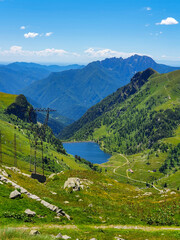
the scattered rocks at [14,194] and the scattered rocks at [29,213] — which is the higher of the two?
the scattered rocks at [14,194]

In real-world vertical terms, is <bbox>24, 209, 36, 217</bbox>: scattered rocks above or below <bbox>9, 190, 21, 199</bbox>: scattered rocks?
below

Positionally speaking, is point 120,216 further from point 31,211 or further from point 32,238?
point 32,238

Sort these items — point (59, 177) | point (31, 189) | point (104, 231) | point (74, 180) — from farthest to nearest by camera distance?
A: point (59, 177) < point (74, 180) < point (31, 189) < point (104, 231)

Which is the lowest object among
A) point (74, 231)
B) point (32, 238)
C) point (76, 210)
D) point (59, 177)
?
point (59, 177)

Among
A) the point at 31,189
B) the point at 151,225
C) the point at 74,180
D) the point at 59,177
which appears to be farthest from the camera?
the point at 59,177

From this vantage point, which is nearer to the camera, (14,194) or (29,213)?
(29,213)

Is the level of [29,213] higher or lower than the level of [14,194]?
lower

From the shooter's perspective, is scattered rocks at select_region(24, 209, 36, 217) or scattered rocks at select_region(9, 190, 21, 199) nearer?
scattered rocks at select_region(24, 209, 36, 217)

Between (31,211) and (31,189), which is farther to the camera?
(31,189)

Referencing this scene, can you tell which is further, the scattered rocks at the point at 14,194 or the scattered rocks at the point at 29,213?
the scattered rocks at the point at 14,194

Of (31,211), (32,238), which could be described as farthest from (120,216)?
(32,238)

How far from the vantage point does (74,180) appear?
6000 cm

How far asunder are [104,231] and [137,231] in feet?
18.0

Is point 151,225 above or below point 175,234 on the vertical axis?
below
